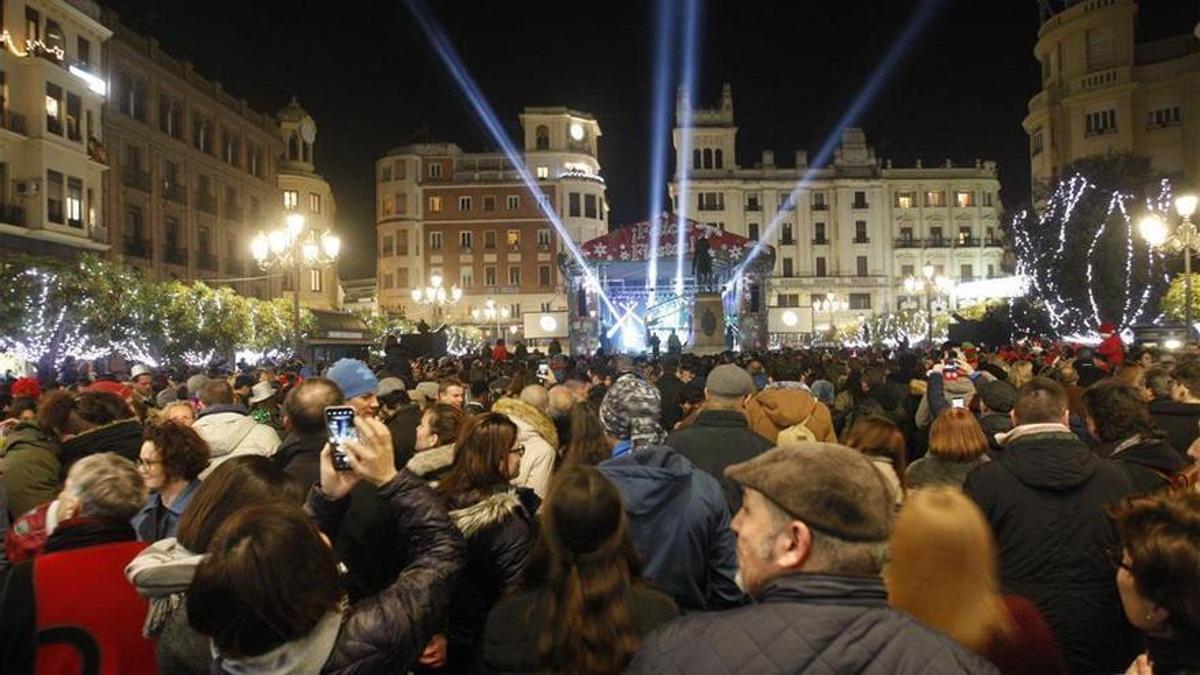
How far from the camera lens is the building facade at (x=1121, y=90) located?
51.9m

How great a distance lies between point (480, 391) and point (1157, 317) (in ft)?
117

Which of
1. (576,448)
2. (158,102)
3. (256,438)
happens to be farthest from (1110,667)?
(158,102)

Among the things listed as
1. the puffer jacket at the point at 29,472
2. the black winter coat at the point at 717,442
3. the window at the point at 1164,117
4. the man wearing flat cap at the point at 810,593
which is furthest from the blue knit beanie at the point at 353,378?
the window at the point at 1164,117

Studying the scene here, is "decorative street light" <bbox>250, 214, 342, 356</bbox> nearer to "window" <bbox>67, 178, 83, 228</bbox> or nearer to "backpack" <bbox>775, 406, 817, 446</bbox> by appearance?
"backpack" <bbox>775, 406, 817, 446</bbox>

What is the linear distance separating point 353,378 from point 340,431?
326 centimetres

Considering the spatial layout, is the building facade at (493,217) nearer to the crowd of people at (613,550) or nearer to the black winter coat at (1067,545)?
the crowd of people at (613,550)

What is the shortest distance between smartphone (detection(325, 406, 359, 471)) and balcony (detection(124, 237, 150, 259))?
43.0m

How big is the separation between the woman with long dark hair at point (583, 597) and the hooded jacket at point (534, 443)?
2380 millimetres

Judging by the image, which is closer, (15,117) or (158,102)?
(15,117)

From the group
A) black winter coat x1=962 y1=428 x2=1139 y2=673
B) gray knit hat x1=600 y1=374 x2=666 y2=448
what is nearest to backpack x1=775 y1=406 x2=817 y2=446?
gray knit hat x1=600 y1=374 x2=666 y2=448

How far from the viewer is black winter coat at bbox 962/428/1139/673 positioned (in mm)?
4340

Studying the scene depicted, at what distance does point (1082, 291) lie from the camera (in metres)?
39.9

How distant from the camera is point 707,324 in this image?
3441 cm

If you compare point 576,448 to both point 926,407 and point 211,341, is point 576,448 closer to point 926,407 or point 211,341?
point 926,407
